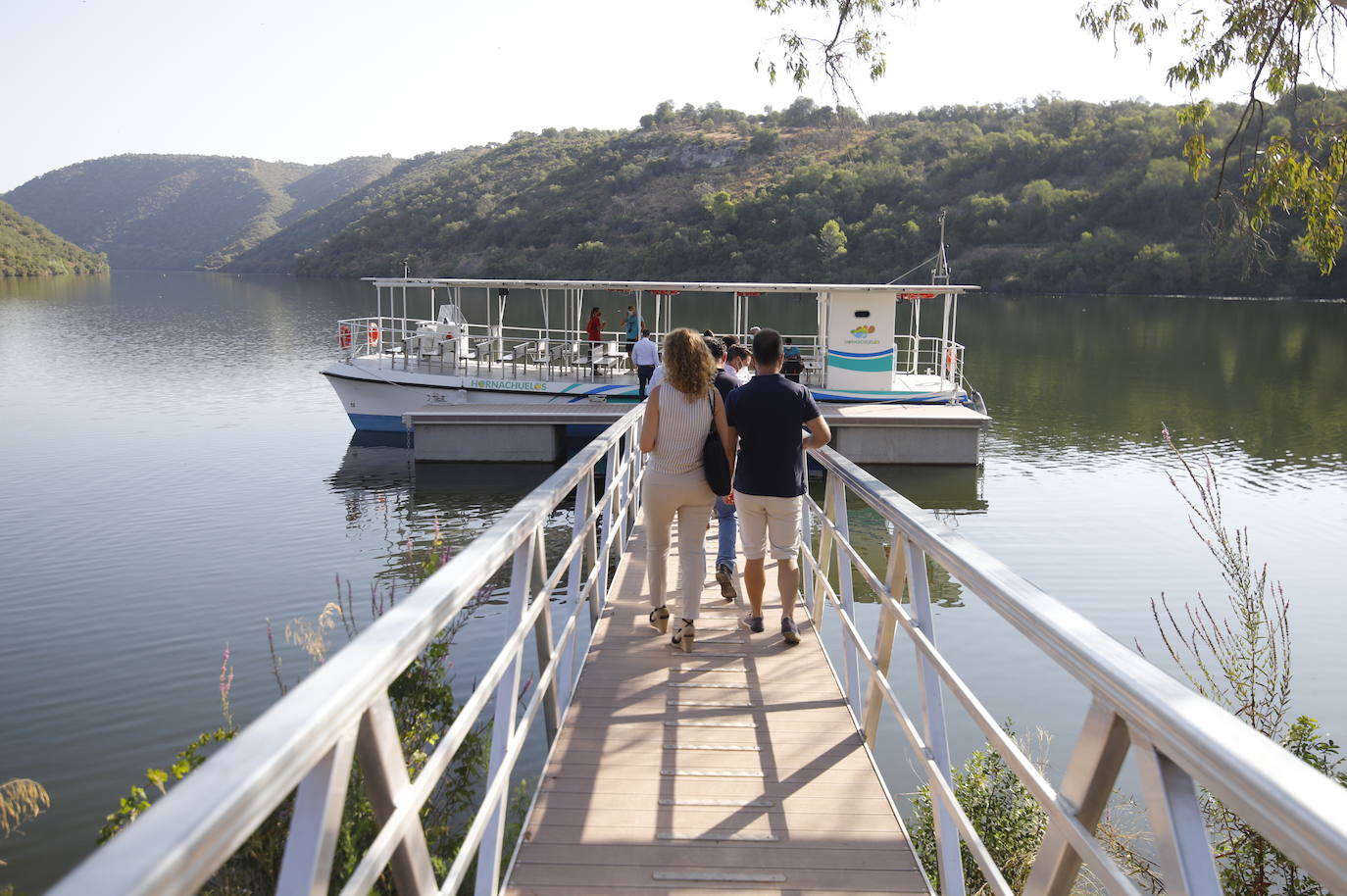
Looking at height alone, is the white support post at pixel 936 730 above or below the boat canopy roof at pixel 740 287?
below

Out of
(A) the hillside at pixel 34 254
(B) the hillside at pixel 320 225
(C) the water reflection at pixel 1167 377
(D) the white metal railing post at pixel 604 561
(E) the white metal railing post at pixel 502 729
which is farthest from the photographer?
(B) the hillside at pixel 320 225

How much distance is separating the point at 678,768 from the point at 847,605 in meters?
1.59

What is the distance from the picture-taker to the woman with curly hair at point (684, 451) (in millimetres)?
5355

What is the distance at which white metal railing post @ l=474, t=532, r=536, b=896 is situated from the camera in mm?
2916

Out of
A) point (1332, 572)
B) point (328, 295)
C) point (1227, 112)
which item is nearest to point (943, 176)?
point (1227, 112)

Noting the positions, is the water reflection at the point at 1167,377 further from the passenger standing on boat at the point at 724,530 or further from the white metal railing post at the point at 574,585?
the white metal railing post at the point at 574,585

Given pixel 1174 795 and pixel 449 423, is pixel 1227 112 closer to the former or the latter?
pixel 449 423

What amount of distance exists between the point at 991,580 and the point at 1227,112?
64446 millimetres

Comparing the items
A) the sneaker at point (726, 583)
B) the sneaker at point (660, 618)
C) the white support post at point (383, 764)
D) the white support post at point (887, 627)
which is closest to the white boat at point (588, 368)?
the sneaker at point (726, 583)

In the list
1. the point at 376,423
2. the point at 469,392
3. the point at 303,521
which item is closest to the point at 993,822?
the point at 303,521

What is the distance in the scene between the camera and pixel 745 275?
7475 cm

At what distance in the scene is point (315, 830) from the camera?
1.49 m

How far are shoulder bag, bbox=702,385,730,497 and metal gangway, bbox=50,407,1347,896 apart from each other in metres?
0.56

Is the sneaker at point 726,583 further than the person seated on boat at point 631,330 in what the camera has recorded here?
No
